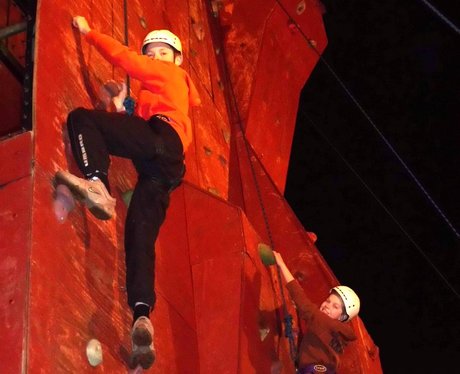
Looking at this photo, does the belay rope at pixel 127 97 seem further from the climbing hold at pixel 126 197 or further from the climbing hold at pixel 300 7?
the climbing hold at pixel 300 7

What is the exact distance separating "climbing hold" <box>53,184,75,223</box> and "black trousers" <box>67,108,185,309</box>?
0.44 ft

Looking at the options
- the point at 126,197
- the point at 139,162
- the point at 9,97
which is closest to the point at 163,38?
the point at 139,162

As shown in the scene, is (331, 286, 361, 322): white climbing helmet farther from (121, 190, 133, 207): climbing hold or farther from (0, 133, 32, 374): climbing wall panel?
(0, 133, 32, 374): climbing wall panel

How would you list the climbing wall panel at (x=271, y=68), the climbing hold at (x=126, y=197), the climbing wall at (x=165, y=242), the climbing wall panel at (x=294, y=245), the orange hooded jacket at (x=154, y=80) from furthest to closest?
→ 1. the climbing wall panel at (x=271, y=68)
2. the climbing wall panel at (x=294, y=245)
3. the climbing hold at (x=126, y=197)
4. the orange hooded jacket at (x=154, y=80)
5. the climbing wall at (x=165, y=242)

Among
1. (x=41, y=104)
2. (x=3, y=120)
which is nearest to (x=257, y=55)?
(x=3, y=120)

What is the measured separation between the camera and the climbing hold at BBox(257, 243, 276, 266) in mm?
4238

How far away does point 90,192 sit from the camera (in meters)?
2.72

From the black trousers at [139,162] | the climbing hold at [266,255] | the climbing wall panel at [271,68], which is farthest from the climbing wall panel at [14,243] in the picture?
the climbing wall panel at [271,68]

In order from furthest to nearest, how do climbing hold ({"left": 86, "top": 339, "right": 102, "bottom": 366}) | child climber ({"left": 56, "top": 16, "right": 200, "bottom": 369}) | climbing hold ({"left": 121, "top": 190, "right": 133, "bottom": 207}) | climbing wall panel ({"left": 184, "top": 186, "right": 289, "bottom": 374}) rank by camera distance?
climbing wall panel ({"left": 184, "top": 186, "right": 289, "bottom": 374})
climbing hold ({"left": 121, "top": 190, "right": 133, "bottom": 207})
child climber ({"left": 56, "top": 16, "right": 200, "bottom": 369})
climbing hold ({"left": 86, "top": 339, "right": 102, "bottom": 366})

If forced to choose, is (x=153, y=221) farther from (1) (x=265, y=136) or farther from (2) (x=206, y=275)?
(1) (x=265, y=136)

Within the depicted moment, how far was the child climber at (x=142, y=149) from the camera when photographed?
2777mm

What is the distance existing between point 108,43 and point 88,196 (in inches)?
35.8

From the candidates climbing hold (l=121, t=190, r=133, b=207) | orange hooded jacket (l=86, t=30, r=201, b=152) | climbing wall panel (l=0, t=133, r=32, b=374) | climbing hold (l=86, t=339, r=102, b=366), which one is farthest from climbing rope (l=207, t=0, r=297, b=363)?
climbing wall panel (l=0, t=133, r=32, b=374)

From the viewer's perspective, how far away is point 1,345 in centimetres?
232
